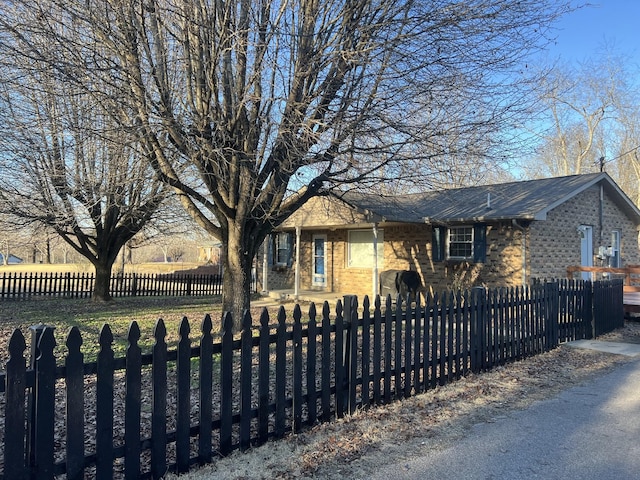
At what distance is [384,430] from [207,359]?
189 centimetres

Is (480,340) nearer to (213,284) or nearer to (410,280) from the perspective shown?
(410,280)

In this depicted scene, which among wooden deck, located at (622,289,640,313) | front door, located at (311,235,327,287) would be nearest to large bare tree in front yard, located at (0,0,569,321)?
wooden deck, located at (622,289,640,313)

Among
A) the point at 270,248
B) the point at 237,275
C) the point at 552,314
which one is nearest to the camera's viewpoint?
the point at 552,314

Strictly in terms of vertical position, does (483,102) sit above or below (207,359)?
above

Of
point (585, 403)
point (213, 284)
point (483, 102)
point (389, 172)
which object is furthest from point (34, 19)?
point (213, 284)

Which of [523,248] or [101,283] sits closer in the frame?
[523,248]

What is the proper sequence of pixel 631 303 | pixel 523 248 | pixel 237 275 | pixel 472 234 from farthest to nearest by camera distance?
pixel 472 234, pixel 523 248, pixel 631 303, pixel 237 275

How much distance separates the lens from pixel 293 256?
64.6 feet

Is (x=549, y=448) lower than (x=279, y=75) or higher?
lower

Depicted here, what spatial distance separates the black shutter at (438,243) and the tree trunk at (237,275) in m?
7.84

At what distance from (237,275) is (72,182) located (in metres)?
5.97

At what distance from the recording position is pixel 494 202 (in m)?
14.9

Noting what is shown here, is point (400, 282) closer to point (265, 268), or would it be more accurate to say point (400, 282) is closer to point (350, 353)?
point (265, 268)

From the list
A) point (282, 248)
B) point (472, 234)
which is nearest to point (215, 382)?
point (472, 234)
